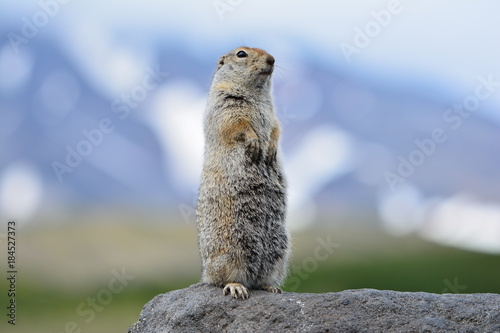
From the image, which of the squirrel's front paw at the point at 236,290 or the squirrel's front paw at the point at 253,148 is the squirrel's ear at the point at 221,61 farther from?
the squirrel's front paw at the point at 236,290

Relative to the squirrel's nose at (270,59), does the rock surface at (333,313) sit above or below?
below

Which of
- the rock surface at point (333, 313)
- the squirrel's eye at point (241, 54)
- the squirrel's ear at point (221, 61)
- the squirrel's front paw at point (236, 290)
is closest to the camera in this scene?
the rock surface at point (333, 313)

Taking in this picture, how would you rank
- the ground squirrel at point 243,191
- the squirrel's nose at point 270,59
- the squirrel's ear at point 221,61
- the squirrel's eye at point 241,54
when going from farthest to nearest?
1. the squirrel's ear at point 221,61
2. the squirrel's eye at point 241,54
3. the squirrel's nose at point 270,59
4. the ground squirrel at point 243,191

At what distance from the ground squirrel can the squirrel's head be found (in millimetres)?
12

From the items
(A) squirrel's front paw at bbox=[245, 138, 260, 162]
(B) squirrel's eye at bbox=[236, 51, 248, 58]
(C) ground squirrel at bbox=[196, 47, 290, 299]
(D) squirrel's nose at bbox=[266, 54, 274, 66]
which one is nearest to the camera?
(C) ground squirrel at bbox=[196, 47, 290, 299]

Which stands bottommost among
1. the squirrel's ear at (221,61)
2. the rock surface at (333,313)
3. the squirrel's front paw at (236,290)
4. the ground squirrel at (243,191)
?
the rock surface at (333,313)

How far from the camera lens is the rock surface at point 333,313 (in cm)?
626

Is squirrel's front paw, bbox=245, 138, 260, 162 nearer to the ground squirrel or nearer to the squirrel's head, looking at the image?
the ground squirrel

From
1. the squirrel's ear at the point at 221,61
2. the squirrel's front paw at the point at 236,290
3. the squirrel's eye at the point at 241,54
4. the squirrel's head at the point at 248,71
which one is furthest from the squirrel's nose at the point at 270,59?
the squirrel's front paw at the point at 236,290

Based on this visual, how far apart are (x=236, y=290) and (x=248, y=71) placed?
256cm

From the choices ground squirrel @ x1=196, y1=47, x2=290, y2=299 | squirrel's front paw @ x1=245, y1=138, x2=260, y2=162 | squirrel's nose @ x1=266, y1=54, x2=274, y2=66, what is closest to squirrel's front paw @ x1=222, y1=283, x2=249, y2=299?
ground squirrel @ x1=196, y1=47, x2=290, y2=299

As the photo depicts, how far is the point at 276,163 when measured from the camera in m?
7.31

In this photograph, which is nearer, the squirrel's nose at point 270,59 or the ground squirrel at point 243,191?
the ground squirrel at point 243,191

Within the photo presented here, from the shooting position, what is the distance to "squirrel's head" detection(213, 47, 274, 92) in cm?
740
